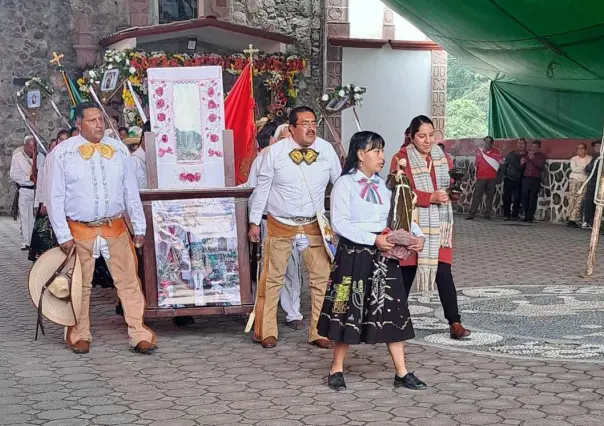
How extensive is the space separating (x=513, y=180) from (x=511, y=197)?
419mm

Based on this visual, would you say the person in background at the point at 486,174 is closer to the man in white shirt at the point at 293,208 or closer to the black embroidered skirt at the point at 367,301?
the man in white shirt at the point at 293,208

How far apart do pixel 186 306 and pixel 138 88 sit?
31.9 ft

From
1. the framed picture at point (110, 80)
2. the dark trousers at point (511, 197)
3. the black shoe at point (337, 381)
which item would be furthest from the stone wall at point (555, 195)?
the black shoe at point (337, 381)

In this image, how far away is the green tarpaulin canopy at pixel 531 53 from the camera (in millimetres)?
14008

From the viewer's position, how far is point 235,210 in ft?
25.1

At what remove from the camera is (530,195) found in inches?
716

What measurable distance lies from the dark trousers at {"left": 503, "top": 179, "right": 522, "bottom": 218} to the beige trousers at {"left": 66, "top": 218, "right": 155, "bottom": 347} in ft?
41.0

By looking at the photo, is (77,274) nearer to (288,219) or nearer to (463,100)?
(288,219)

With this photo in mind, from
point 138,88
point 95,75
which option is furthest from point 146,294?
point 138,88

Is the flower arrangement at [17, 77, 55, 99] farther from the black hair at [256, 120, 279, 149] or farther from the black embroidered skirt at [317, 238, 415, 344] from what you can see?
the black embroidered skirt at [317, 238, 415, 344]

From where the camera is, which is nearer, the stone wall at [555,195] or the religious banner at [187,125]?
the religious banner at [187,125]

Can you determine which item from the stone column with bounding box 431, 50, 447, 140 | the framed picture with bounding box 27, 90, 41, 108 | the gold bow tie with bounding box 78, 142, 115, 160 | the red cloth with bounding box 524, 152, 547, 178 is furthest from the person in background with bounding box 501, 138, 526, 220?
the gold bow tie with bounding box 78, 142, 115, 160

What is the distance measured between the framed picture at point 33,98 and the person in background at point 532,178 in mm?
9003

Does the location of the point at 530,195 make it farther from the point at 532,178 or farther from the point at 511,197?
the point at 511,197
